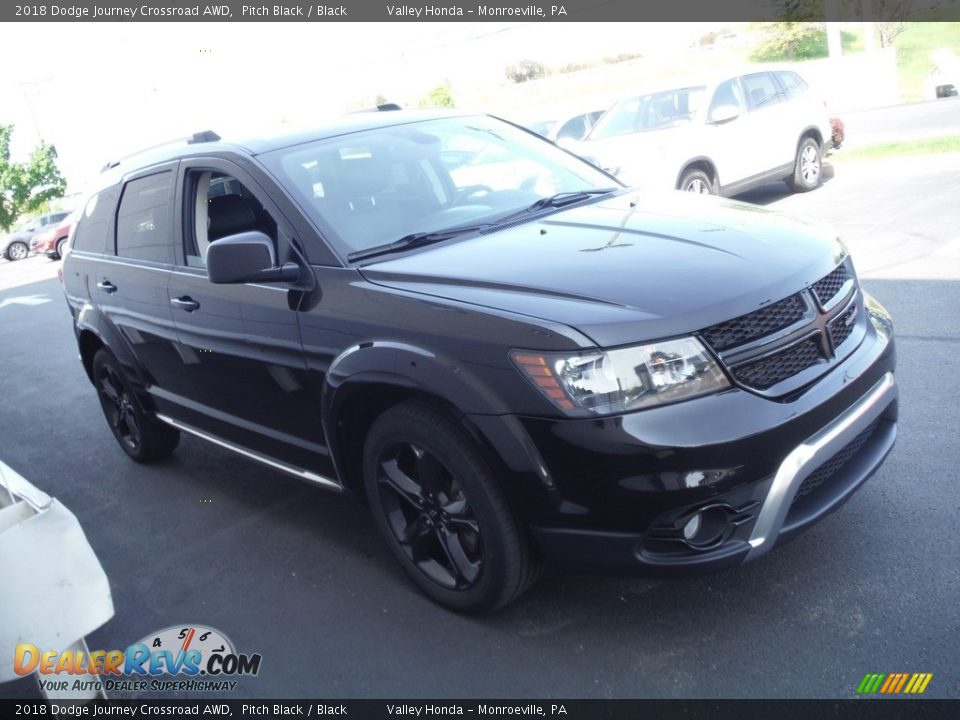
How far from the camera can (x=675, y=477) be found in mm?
2768

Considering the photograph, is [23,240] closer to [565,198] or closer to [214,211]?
[214,211]

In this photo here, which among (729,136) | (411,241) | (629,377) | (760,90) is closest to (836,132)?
(760,90)

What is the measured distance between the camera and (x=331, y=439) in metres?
3.70

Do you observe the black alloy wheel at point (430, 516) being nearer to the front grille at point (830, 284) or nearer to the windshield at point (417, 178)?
the windshield at point (417, 178)

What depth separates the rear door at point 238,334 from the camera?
386 centimetres

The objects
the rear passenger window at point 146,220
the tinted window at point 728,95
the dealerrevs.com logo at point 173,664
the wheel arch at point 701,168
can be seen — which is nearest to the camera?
the dealerrevs.com logo at point 173,664

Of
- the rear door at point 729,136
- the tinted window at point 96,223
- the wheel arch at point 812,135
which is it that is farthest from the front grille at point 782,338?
the wheel arch at point 812,135

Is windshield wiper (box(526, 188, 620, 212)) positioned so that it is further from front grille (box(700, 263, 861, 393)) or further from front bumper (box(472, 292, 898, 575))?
front bumper (box(472, 292, 898, 575))

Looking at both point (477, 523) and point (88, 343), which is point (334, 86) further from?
point (477, 523)

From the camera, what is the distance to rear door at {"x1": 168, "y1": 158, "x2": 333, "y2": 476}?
152 inches

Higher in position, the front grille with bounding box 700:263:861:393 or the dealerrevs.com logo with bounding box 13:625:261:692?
the front grille with bounding box 700:263:861:393

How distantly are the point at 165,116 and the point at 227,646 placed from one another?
3613 centimetres

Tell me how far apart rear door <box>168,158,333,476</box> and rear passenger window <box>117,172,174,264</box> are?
6.1 inches

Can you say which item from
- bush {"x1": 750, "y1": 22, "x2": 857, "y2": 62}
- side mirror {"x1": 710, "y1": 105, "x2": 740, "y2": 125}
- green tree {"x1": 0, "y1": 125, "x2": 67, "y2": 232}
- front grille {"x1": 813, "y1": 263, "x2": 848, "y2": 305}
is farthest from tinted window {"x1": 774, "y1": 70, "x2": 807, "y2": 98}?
green tree {"x1": 0, "y1": 125, "x2": 67, "y2": 232}
